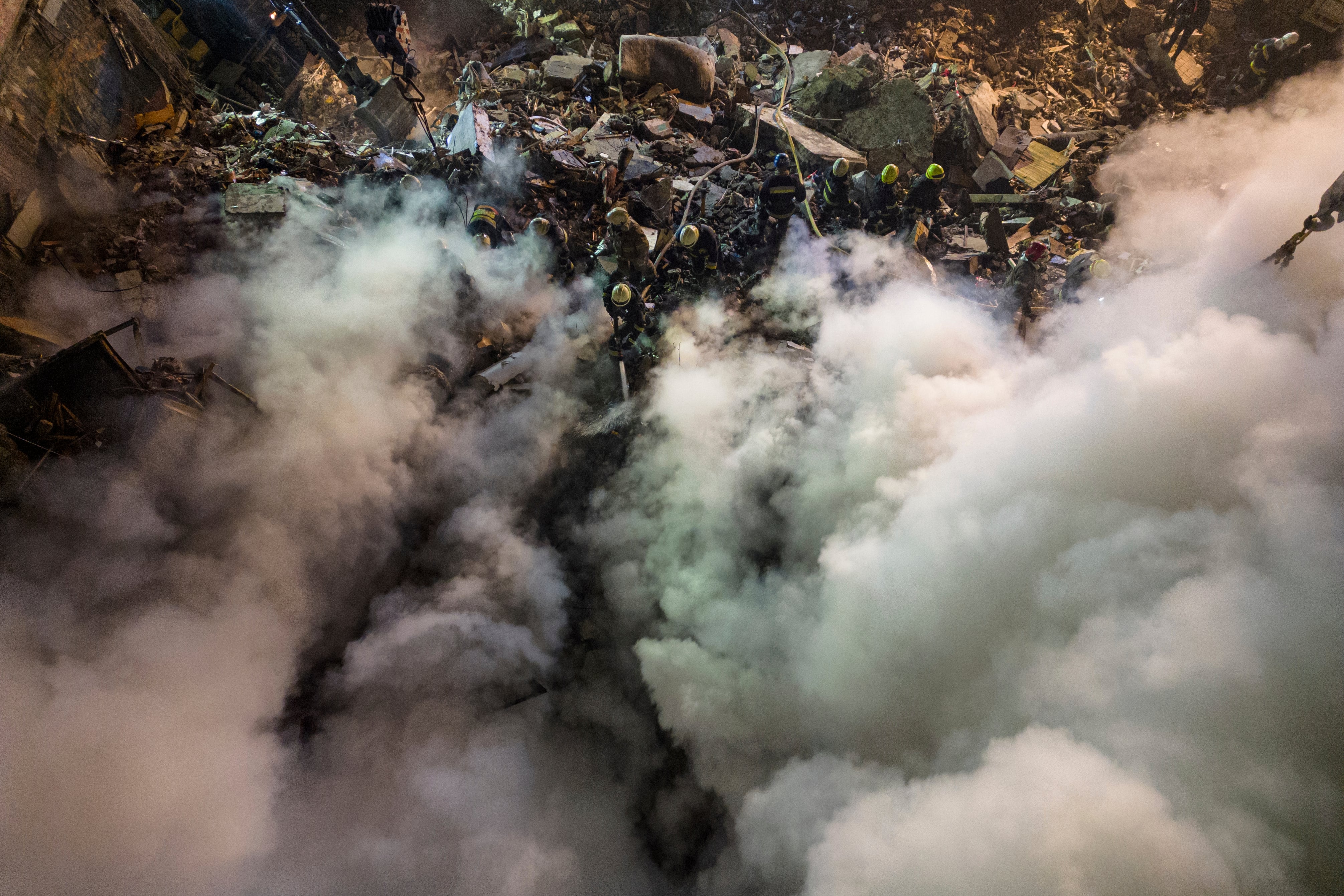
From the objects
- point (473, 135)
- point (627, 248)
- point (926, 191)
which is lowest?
point (926, 191)

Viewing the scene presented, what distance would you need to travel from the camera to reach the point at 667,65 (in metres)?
9.31

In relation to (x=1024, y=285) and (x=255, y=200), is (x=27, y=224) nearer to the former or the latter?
(x=255, y=200)

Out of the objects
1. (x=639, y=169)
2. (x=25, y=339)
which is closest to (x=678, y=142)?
(x=639, y=169)

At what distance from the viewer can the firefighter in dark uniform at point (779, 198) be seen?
6824mm

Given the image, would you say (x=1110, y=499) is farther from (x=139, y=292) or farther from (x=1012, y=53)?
(x=1012, y=53)

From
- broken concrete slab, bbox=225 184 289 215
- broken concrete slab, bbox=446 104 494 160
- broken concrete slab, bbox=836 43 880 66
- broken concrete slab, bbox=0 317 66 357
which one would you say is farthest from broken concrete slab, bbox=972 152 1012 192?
broken concrete slab, bbox=0 317 66 357

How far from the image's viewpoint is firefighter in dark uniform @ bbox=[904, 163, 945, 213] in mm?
7359

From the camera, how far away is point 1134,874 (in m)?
2.19

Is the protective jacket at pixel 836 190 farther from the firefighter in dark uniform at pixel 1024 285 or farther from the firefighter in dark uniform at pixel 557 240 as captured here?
the firefighter in dark uniform at pixel 557 240

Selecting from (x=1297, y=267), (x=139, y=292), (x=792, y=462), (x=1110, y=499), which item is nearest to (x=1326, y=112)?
(x=1297, y=267)

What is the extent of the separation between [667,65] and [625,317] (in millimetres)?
6363

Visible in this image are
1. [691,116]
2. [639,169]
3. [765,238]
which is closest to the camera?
[765,238]

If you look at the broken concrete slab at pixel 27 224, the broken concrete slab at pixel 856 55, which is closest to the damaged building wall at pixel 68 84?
the broken concrete slab at pixel 27 224

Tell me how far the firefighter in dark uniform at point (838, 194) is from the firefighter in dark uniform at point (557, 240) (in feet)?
11.9
